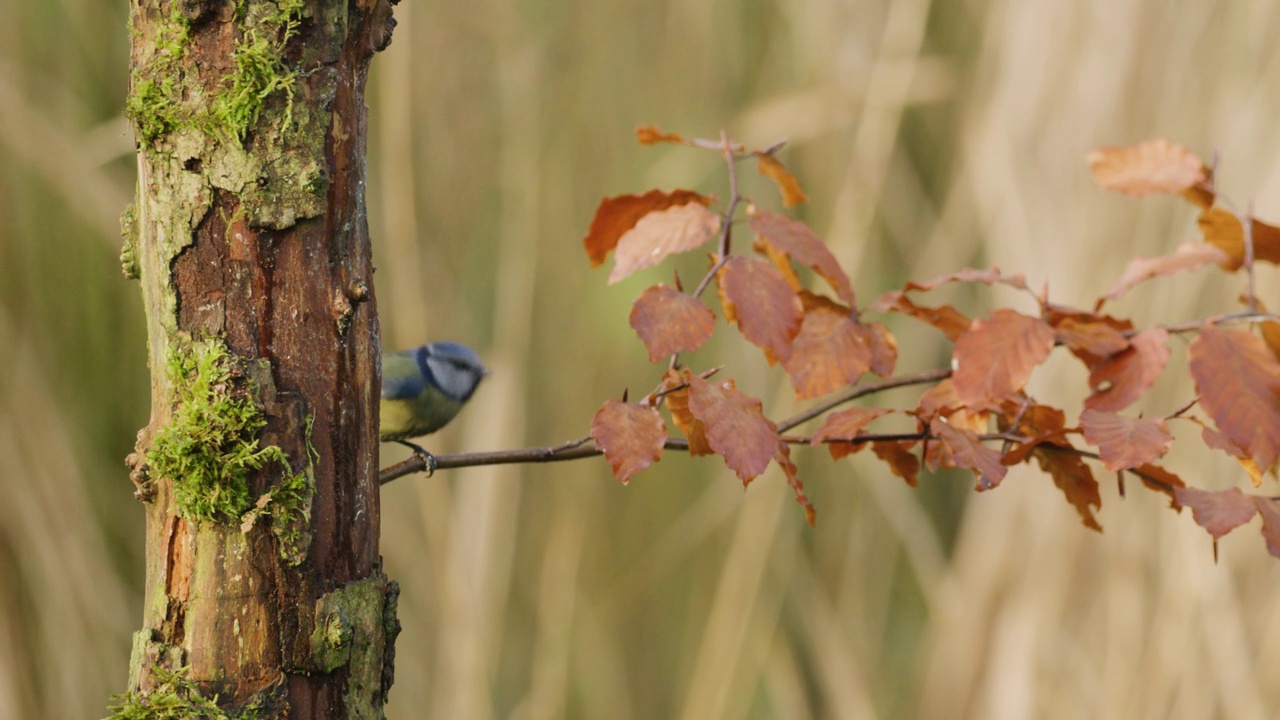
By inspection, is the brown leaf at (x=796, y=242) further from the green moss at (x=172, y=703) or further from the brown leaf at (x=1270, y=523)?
the green moss at (x=172, y=703)

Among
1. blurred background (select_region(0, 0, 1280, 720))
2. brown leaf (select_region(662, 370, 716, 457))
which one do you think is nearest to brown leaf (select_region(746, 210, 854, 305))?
brown leaf (select_region(662, 370, 716, 457))

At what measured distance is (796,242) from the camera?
3.47 ft

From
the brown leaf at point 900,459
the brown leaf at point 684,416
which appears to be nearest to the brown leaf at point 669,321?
the brown leaf at point 684,416

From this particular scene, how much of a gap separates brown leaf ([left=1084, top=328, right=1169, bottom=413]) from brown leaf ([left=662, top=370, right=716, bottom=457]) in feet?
1.21

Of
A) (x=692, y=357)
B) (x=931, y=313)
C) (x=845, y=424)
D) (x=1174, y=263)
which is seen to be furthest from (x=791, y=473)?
(x=692, y=357)

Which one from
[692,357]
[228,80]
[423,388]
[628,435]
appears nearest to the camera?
[228,80]

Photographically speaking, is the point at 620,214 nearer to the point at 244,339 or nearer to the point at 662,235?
the point at 662,235

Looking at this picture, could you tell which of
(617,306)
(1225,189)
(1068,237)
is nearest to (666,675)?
(617,306)

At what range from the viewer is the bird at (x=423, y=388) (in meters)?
1.52

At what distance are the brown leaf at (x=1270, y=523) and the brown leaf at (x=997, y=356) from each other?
0.72 feet

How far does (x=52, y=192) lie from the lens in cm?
211

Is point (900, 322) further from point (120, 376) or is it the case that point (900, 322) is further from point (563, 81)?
point (120, 376)

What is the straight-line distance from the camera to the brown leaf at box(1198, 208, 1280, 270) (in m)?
1.12

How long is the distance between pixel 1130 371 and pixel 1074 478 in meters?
0.12
